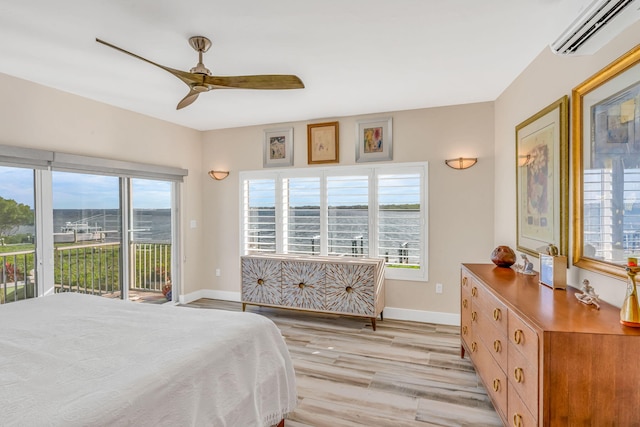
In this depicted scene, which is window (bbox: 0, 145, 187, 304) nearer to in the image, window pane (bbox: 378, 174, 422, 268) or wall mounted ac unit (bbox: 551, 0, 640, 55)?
window pane (bbox: 378, 174, 422, 268)

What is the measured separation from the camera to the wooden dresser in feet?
4.55

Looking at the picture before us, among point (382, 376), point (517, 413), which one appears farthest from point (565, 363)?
point (382, 376)

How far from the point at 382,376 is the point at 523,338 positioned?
150 centimetres

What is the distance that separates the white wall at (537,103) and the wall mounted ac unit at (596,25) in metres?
0.15

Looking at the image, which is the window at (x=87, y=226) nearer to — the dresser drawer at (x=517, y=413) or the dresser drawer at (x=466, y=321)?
the dresser drawer at (x=466, y=321)

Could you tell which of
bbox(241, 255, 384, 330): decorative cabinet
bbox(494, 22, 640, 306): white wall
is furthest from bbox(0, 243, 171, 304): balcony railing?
bbox(494, 22, 640, 306): white wall

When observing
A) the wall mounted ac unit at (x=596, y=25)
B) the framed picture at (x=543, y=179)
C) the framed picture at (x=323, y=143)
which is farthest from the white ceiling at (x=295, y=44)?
the framed picture at (x=323, y=143)

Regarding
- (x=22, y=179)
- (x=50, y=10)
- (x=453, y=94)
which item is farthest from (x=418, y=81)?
(x=22, y=179)

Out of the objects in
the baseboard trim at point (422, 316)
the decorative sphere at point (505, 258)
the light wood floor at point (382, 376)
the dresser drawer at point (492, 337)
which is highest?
the decorative sphere at point (505, 258)

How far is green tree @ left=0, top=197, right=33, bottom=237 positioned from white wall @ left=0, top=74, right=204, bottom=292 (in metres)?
0.55

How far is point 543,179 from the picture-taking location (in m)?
2.51

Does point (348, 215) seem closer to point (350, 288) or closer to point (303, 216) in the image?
point (303, 216)

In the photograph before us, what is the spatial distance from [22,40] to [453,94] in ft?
12.5

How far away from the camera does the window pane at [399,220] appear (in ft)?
13.6
